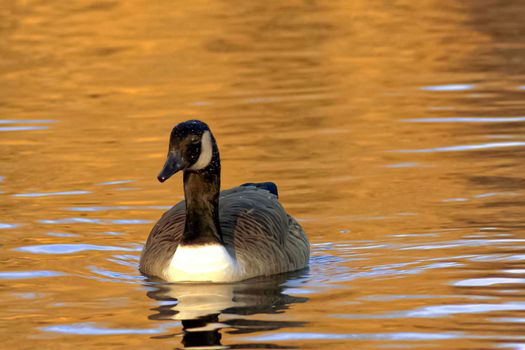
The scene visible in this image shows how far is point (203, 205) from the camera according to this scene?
1169cm

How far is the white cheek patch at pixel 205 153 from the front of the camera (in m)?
11.6

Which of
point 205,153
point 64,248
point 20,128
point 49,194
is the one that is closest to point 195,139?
point 205,153

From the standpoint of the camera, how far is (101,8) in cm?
3697

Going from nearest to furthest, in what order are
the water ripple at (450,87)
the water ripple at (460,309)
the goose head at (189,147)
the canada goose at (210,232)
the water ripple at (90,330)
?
the water ripple at (90,330) < the water ripple at (460,309) < the goose head at (189,147) < the canada goose at (210,232) < the water ripple at (450,87)

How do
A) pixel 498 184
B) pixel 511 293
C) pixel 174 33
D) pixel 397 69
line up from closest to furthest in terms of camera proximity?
1. pixel 511 293
2. pixel 498 184
3. pixel 397 69
4. pixel 174 33

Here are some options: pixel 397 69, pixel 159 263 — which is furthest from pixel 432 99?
pixel 159 263

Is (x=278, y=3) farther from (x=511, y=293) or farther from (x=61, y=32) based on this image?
(x=511, y=293)

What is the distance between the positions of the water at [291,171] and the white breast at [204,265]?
5.7 inches

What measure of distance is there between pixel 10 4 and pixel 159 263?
2817cm

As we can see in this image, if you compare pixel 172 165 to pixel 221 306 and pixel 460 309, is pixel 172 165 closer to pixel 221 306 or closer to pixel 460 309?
pixel 221 306

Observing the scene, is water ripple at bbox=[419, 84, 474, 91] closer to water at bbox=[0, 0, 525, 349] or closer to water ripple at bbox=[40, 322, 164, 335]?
water at bbox=[0, 0, 525, 349]

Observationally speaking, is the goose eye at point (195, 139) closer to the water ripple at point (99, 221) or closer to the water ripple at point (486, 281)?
the water ripple at point (486, 281)

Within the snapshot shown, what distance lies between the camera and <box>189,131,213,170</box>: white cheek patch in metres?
11.6

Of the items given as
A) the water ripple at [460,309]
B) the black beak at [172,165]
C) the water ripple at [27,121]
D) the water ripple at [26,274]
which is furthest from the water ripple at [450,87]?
the water ripple at [460,309]
